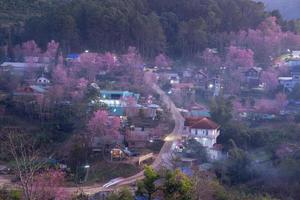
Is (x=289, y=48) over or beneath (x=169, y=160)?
over

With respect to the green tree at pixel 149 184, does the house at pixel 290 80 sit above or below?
above

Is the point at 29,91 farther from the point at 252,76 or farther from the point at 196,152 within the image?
the point at 252,76

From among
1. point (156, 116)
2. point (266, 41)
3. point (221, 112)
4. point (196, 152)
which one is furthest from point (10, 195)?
point (266, 41)

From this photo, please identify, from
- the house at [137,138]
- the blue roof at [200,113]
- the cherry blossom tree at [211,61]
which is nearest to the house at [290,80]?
the cherry blossom tree at [211,61]

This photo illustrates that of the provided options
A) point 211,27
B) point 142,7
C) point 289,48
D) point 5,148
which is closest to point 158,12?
point 142,7

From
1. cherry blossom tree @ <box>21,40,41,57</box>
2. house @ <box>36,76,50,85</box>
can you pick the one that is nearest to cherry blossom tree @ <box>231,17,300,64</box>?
cherry blossom tree @ <box>21,40,41,57</box>

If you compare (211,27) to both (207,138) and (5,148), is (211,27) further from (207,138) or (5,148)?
(5,148)

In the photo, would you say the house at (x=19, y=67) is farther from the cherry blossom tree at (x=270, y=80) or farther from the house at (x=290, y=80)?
the house at (x=290, y=80)

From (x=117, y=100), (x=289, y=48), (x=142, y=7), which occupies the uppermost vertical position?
(x=142, y=7)

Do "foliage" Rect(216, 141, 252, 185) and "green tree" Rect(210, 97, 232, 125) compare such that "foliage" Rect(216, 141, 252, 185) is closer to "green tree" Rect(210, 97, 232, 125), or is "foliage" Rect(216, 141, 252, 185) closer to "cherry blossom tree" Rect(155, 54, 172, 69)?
"green tree" Rect(210, 97, 232, 125)
